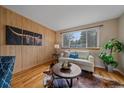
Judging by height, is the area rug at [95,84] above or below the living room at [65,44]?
below

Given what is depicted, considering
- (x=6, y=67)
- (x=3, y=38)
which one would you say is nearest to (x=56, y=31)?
(x=3, y=38)

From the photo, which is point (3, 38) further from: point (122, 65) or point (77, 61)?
point (122, 65)

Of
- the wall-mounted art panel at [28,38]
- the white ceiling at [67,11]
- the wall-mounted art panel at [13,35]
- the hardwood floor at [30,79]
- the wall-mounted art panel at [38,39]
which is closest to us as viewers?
the hardwood floor at [30,79]

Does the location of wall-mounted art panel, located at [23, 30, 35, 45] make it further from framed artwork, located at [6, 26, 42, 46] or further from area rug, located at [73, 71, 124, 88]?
area rug, located at [73, 71, 124, 88]

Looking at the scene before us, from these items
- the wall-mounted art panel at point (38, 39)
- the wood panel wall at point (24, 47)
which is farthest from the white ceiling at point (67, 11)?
the wall-mounted art panel at point (38, 39)

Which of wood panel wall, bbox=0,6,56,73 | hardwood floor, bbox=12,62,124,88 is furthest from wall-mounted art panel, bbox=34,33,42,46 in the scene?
hardwood floor, bbox=12,62,124,88

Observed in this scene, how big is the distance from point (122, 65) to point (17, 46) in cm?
417

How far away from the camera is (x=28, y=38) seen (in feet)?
12.5

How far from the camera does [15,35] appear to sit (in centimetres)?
319

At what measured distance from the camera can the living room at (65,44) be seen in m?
2.56

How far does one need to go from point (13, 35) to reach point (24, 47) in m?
0.72

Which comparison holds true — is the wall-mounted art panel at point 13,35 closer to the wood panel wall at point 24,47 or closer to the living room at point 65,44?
the living room at point 65,44

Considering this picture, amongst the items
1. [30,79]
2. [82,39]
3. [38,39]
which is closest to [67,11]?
[38,39]
